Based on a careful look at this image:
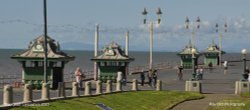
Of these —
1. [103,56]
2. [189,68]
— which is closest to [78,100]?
[103,56]

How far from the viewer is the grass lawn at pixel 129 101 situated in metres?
28.7

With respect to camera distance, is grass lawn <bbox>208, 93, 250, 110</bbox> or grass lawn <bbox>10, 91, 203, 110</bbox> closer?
grass lawn <bbox>10, 91, 203, 110</bbox>

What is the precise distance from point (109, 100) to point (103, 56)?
26.7 m

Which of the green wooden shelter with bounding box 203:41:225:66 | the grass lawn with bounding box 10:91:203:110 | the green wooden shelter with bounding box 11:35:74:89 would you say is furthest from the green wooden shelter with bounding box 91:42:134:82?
the green wooden shelter with bounding box 203:41:225:66

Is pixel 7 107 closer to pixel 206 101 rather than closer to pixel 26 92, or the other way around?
pixel 26 92

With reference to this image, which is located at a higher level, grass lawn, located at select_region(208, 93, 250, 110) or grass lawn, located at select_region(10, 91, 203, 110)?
grass lawn, located at select_region(10, 91, 203, 110)

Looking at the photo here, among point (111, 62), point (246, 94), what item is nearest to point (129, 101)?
point (246, 94)

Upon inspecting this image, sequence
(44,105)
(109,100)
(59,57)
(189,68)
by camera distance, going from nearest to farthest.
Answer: (44,105) < (109,100) < (59,57) < (189,68)

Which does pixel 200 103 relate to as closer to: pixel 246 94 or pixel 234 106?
pixel 234 106

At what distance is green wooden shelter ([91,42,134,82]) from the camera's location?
198 ft

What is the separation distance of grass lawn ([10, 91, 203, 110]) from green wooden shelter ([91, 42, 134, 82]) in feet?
55.7

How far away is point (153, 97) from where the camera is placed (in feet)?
129

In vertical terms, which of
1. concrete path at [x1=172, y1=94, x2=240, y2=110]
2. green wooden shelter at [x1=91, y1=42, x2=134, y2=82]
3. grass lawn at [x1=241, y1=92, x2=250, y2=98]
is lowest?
concrete path at [x1=172, y1=94, x2=240, y2=110]

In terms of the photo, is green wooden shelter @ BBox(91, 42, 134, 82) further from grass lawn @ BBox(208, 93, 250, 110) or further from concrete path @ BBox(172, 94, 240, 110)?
grass lawn @ BBox(208, 93, 250, 110)
